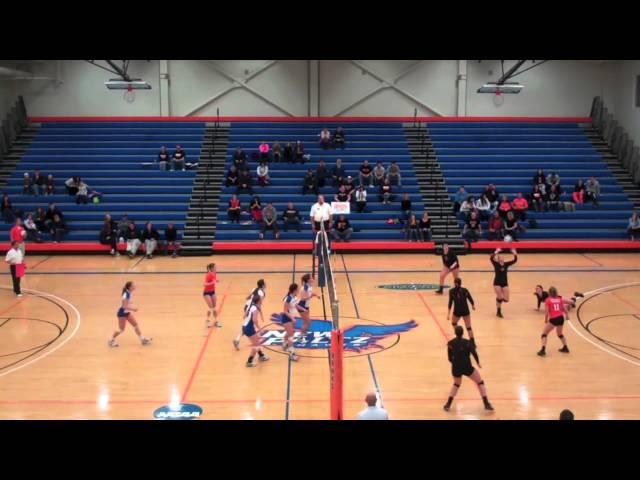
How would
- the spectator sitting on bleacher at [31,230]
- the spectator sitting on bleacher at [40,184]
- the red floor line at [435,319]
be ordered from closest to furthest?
the red floor line at [435,319], the spectator sitting on bleacher at [31,230], the spectator sitting on bleacher at [40,184]

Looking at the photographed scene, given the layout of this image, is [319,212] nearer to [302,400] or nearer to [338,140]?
[338,140]

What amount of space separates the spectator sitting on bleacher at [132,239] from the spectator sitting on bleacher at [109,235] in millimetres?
530

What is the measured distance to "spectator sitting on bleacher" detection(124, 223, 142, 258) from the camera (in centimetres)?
2738

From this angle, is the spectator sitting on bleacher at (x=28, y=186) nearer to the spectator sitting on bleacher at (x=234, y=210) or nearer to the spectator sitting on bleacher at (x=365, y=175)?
the spectator sitting on bleacher at (x=234, y=210)

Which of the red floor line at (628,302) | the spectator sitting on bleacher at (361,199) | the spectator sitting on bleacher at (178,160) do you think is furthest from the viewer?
the spectator sitting on bleacher at (178,160)

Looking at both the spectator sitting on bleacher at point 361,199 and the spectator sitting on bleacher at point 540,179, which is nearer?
the spectator sitting on bleacher at point 361,199

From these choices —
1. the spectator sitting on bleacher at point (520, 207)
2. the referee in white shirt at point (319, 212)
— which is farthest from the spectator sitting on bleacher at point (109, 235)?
the spectator sitting on bleacher at point (520, 207)

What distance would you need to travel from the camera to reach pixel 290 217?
29531mm

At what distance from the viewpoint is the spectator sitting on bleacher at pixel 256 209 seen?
29.9 m

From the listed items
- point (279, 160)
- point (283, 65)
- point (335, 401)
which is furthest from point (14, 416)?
point (283, 65)

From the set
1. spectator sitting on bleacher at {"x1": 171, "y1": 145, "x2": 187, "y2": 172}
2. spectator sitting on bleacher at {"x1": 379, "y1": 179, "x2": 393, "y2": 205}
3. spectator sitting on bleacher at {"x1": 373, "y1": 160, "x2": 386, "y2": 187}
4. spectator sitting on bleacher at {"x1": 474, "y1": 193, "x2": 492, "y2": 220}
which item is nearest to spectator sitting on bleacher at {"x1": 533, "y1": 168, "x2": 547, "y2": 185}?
spectator sitting on bleacher at {"x1": 474, "y1": 193, "x2": 492, "y2": 220}

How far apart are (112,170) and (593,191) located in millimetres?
23339

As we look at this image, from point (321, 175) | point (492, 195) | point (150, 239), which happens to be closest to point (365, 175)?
point (321, 175)

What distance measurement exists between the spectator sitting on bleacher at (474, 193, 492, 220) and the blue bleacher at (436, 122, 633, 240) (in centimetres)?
170
